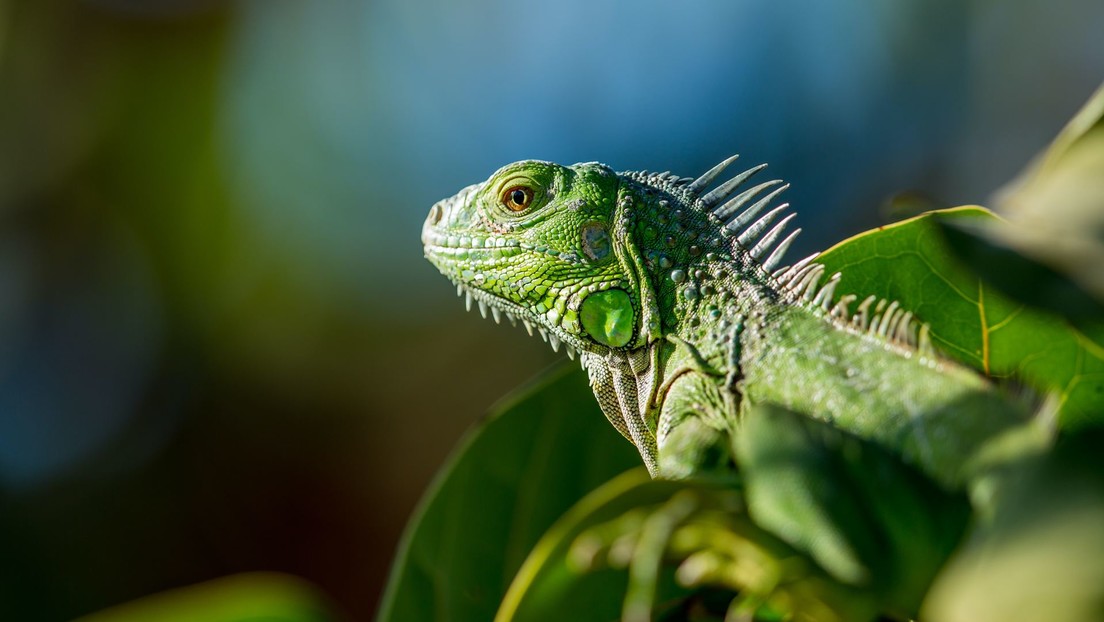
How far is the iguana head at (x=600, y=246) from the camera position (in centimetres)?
178

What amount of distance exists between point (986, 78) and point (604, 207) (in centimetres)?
803

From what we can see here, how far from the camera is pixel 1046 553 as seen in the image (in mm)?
740

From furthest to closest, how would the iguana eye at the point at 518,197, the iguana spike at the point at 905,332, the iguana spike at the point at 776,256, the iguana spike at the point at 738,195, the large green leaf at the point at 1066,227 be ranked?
the iguana eye at the point at 518,197
the iguana spike at the point at 738,195
the iguana spike at the point at 776,256
the iguana spike at the point at 905,332
the large green leaf at the point at 1066,227

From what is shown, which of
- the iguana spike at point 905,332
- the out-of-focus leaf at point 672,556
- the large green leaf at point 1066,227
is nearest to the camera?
the large green leaf at point 1066,227

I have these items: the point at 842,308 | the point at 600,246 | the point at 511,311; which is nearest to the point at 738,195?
the point at 600,246

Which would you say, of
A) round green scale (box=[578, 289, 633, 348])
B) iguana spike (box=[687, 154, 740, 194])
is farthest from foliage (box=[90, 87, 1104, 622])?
iguana spike (box=[687, 154, 740, 194])

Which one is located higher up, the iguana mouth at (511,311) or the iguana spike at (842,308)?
the iguana mouth at (511,311)

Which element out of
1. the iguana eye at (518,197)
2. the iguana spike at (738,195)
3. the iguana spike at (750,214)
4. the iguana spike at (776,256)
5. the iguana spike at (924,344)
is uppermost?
the iguana eye at (518,197)

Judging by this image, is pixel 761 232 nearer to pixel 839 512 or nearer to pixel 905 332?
pixel 905 332

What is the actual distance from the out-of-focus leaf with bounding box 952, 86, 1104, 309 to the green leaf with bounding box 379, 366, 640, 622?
93cm

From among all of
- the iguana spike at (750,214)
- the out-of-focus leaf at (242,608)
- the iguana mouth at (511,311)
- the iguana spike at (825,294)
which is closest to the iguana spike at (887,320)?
the iguana spike at (825,294)

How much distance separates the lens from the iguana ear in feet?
5.79

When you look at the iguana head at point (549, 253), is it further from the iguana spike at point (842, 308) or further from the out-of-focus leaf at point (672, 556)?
the out-of-focus leaf at point (672, 556)

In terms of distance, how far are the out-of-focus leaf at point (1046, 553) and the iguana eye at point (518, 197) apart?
50.5 inches
